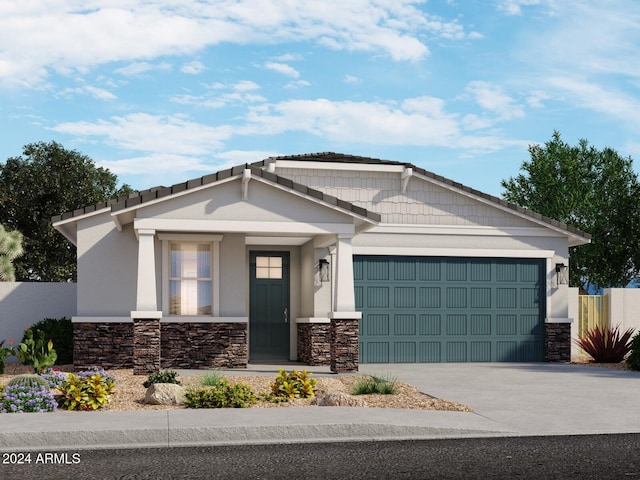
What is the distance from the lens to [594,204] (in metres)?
39.9

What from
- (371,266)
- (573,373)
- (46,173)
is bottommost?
(573,373)

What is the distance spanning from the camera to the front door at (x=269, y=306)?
66.6 ft

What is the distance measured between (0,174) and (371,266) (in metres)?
28.2

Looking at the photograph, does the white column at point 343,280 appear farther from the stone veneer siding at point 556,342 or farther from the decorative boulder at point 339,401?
the stone veneer siding at point 556,342

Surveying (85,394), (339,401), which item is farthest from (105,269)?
(339,401)

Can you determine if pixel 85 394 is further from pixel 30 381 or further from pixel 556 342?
pixel 556 342

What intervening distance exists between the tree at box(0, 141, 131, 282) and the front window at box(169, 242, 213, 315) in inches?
938

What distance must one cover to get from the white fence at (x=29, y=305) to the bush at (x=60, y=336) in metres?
1.50

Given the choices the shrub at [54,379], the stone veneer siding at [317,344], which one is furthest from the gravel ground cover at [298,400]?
the stone veneer siding at [317,344]

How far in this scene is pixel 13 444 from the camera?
31.2 feet

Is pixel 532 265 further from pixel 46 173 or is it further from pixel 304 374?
pixel 46 173

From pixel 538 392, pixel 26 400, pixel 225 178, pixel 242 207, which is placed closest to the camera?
pixel 26 400

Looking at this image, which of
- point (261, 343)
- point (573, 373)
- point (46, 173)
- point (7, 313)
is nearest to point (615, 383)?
point (573, 373)

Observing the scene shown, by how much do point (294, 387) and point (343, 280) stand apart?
4547 millimetres
